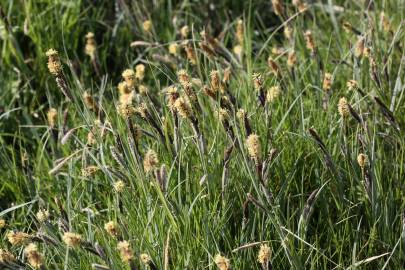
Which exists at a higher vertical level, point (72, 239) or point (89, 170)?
point (72, 239)

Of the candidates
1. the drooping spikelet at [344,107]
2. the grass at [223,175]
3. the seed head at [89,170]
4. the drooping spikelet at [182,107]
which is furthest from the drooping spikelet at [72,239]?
the drooping spikelet at [344,107]

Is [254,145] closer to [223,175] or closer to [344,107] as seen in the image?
[223,175]

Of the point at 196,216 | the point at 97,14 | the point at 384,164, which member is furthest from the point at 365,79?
the point at 97,14

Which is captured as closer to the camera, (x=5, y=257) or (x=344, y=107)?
(x=5, y=257)

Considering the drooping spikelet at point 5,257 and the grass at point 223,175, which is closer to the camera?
the drooping spikelet at point 5,257

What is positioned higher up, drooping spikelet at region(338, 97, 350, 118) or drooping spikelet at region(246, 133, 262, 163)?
drooping spikelet at region(246, 133, 262, 163)

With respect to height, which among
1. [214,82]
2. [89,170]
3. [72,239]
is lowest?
[89,170]

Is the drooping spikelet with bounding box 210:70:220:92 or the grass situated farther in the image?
the drooping spikelet with bounding box 210:70:220:92

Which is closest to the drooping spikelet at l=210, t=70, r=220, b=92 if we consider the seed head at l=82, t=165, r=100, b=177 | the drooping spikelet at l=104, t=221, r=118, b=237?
the seed head at l=82, t=165, r=100, b=177

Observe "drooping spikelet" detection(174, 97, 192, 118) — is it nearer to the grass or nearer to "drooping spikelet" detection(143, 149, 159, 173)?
the grass

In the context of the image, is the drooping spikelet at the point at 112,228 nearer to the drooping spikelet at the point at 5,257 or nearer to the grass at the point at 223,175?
the grass at the point at 223,175

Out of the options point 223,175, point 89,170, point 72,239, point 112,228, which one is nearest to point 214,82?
point 223,175

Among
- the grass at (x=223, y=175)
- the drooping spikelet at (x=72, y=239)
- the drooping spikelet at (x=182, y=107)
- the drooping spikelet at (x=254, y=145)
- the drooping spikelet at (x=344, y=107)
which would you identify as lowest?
the grass at (x=223, y=175)

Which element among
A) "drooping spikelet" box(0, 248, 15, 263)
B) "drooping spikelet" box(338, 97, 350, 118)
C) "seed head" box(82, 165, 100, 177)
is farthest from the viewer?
"seed head" box(82, 165, 100, 177)
